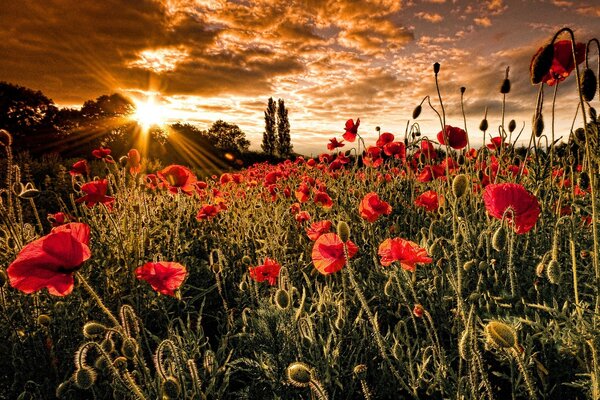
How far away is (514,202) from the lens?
4.78ft

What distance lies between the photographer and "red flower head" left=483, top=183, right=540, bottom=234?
145 centimetres

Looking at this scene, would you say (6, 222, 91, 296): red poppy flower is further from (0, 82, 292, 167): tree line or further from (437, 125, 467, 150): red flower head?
(0, 82, 292, 167): tree line

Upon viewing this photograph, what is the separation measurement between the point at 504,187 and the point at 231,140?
6237cm

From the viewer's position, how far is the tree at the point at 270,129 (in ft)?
147

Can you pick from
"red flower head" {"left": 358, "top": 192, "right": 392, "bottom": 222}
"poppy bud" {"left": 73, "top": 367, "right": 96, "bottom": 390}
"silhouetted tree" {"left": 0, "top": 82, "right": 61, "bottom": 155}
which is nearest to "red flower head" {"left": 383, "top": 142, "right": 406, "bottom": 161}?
"red flower head" {"left": 358, "top": 192, "right": 392, "bottom": 222}

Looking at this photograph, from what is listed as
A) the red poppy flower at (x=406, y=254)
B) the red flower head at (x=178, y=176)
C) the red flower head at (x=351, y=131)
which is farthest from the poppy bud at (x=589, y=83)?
the red flower head at (x=178, y=176)

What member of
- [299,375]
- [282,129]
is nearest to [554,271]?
[299,375]

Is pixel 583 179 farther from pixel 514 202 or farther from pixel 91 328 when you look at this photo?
pixel 91 328

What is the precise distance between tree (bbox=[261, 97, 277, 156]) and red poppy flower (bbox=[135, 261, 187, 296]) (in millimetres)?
42916

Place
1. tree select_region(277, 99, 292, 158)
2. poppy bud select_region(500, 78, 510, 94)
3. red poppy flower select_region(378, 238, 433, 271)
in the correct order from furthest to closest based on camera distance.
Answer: tree select_region(277, 99, 292, 158) → poppy bud select_region(500, 78, 510, 94) → red poppy flower select_region(378, 238, 433, 271)

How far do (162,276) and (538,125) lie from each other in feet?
7.13

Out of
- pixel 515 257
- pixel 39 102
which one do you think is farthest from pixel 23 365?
pixel 39 102

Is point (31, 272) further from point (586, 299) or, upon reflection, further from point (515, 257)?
point (586, 299)

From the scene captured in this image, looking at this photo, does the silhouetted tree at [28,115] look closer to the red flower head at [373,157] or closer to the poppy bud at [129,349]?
the red flower head at [373,157]
